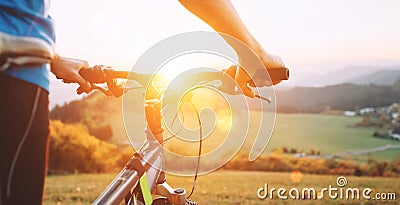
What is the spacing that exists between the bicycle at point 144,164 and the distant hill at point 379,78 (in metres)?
3.03

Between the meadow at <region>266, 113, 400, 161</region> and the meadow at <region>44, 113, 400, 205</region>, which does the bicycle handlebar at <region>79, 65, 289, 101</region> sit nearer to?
the meadow at <region>44, 113, 400, 205</region>

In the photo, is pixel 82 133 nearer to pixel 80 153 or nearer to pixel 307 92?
pixel 80 153

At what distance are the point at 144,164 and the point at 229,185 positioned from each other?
87.4 inches

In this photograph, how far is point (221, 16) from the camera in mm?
670

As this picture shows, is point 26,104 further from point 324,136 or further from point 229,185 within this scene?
point 324,136

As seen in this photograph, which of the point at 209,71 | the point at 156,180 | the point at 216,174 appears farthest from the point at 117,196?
the point at 216,174

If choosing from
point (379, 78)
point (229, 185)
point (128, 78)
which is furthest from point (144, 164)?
point (379, 78)

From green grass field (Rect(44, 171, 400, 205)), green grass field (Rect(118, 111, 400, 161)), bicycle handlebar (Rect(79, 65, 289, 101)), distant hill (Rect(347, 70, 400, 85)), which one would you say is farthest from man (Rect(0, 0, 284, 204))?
distant hill (Rect(347, 70, 400, 85))

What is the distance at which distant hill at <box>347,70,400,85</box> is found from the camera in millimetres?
3615

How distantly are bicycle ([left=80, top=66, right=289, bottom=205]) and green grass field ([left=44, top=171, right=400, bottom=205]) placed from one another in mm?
1872

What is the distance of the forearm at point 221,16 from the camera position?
666 mm

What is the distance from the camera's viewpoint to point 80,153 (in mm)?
3475

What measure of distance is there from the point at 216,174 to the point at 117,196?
8.30ft

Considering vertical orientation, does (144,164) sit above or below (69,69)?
below
